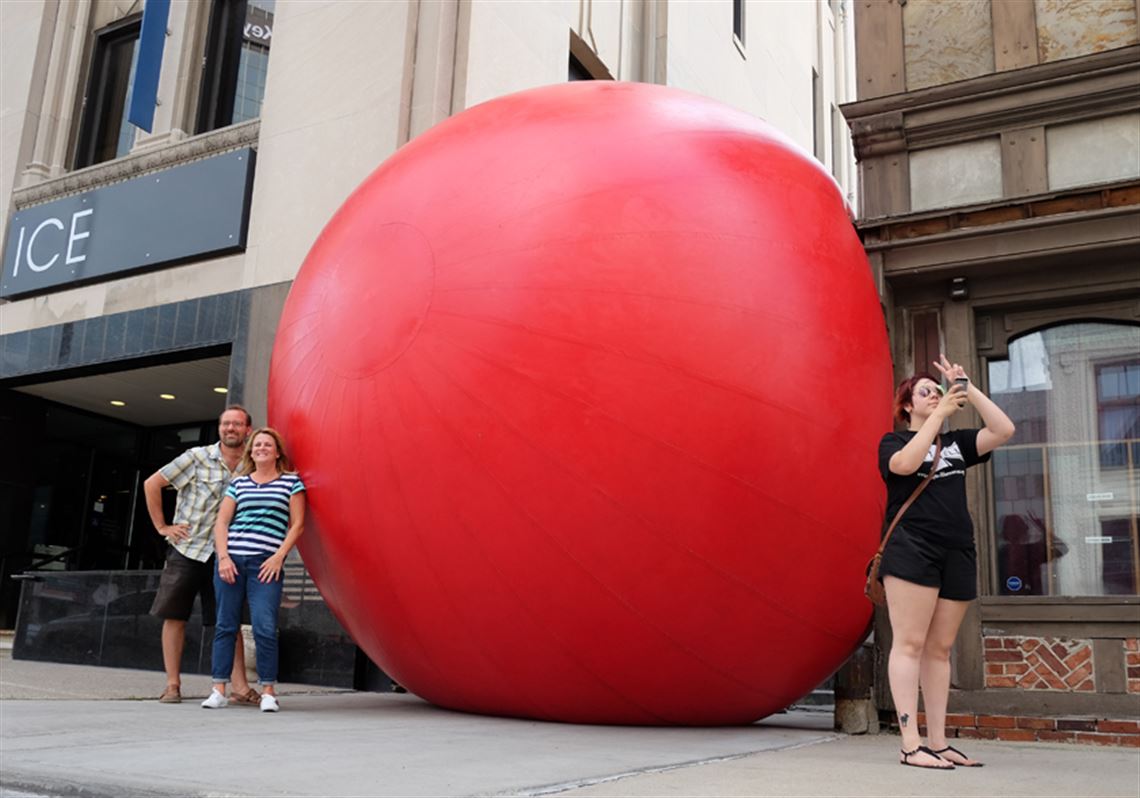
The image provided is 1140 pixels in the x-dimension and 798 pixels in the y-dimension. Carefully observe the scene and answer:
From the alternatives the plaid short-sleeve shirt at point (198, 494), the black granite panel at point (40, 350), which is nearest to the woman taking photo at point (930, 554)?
the plaid short-sleeve shirt at point (198, 494)

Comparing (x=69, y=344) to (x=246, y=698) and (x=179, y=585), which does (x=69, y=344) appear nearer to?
(x=179, y=585)

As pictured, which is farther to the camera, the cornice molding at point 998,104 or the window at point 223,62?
the window at point 223,62

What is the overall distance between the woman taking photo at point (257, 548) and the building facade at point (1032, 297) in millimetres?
3435

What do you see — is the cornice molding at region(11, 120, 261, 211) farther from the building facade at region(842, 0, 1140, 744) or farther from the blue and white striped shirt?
the building facade at region(842, 0, 1140, 744)

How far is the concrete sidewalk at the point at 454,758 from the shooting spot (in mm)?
3283

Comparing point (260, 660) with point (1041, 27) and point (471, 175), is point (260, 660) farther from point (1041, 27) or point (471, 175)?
point (1041, 27)

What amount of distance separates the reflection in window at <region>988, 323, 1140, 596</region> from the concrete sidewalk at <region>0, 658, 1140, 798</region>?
96cm

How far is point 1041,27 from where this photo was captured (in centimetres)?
627

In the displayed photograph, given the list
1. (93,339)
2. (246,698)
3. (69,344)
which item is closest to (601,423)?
(246,698)

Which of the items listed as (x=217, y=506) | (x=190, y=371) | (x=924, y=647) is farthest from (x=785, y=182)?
(x=190, y=371)

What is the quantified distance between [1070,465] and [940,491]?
6.17 ft

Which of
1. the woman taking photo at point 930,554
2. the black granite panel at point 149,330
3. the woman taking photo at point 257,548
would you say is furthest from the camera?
the black granite panel at point 149,330

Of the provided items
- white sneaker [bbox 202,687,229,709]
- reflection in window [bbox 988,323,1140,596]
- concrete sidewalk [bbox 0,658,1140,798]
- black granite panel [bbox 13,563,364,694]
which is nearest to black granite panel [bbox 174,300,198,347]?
black granite panel [bbox 13,563,364,694]

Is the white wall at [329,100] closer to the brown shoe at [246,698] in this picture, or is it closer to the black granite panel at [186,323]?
the black granite panel at [186,323]
